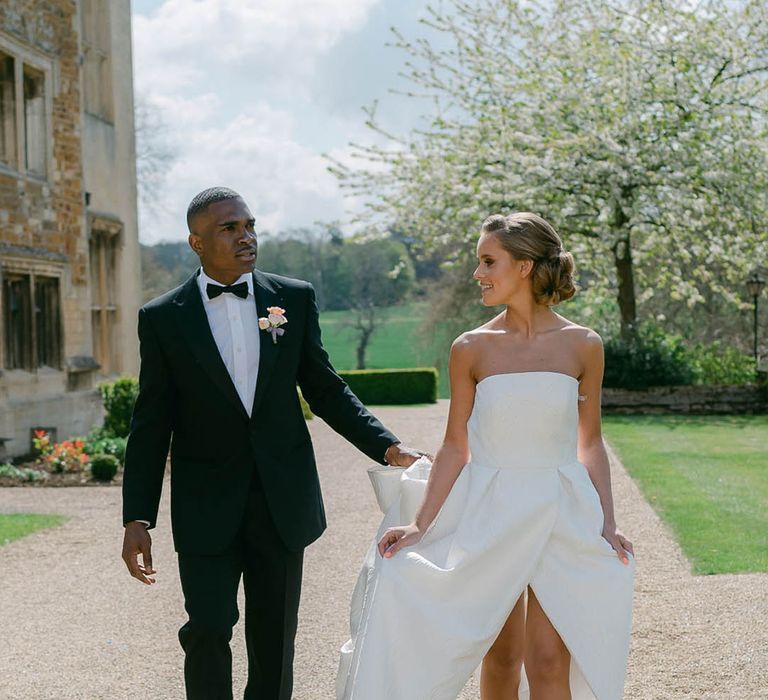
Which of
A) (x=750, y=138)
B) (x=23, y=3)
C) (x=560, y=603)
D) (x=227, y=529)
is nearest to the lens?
(x=560, y=603)

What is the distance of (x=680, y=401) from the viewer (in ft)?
67.5

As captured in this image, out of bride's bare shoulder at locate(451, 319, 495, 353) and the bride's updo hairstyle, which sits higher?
the bride's updo hairstyle

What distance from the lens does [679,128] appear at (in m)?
22.0

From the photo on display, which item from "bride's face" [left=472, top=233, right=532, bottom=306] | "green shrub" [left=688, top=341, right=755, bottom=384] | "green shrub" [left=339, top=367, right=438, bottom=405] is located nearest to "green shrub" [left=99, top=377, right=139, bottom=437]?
"green shrub" [left=688, top=341, right=755, bottom=384]

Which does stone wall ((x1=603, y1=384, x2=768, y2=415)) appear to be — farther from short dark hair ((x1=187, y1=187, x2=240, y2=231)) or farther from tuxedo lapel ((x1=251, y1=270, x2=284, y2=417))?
short dark hair ((x1=187, y1=187, x2=240, y2=231))

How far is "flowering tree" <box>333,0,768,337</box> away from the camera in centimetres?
2155

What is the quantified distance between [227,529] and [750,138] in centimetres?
2002

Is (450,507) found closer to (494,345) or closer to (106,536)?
(494,345)

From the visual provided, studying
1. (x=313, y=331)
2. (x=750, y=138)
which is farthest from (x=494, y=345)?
(x=750, y=138)

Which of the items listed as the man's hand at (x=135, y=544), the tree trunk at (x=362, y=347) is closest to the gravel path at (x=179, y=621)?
the man's hand at (x=135, y=544)

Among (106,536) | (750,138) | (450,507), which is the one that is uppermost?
(750,138)

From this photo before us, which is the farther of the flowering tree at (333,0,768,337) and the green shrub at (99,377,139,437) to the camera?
the flowering tree at (333,0,768,337)

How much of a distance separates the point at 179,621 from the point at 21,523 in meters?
3.69

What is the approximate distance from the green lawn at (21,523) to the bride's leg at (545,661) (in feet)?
19.9
